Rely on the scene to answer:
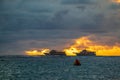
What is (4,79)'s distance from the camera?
95.9 m

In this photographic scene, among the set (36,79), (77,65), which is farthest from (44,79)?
(77,65)

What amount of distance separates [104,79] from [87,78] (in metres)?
5.66

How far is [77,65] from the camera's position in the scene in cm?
16150

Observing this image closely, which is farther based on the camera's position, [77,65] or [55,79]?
[77,65]

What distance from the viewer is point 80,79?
9850 centimetres

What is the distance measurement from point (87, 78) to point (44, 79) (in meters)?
10.9

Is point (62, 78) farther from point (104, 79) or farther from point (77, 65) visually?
point (77, 65)

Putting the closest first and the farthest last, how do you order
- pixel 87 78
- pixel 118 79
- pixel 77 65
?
1. pixel 118 79
2. pixel 87 78
3. pixel 77 65

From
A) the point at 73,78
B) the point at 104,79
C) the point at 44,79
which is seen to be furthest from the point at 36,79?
the point at 104,79

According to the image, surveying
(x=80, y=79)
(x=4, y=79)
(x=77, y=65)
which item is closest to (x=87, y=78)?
(x=80, y=79)

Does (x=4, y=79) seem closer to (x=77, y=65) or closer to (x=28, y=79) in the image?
(x=28, y=79)

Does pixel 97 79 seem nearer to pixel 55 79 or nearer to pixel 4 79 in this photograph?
pixel 55 79

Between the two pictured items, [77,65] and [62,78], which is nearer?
[62,78]

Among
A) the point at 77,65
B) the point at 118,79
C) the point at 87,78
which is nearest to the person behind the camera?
the point at 118,79
